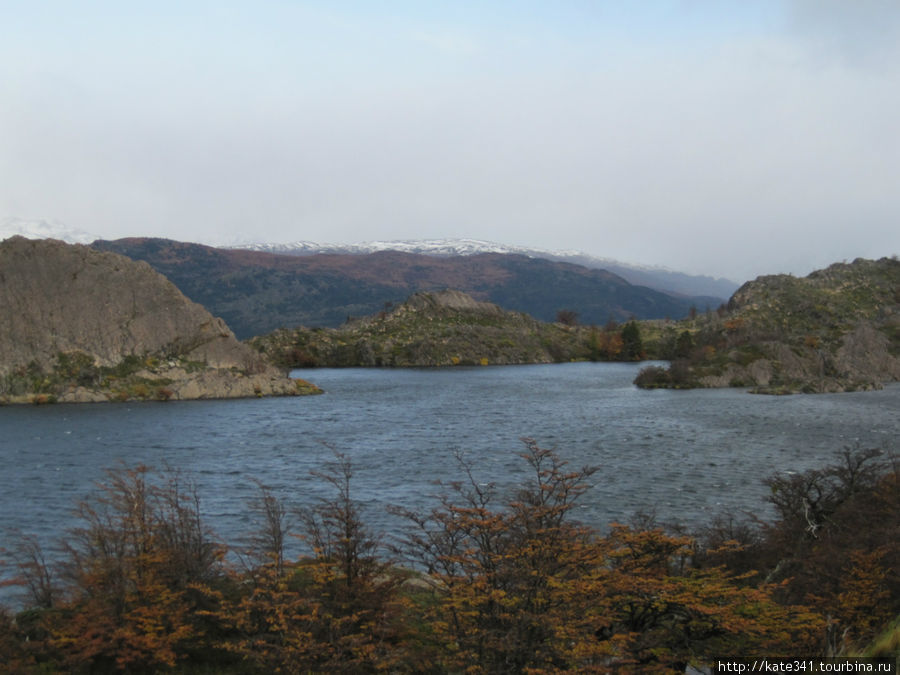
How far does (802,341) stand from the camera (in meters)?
90.5

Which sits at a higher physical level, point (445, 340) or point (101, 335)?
point (101, 335)

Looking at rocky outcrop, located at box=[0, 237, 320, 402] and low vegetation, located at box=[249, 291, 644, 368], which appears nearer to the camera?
rocky outcrop, located at box=[0, 237, 320, 402]

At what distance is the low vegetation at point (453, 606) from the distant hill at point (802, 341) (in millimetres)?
69263

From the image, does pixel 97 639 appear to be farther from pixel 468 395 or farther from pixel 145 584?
pixel 468 395

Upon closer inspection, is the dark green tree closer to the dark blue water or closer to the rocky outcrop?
the dark blue water

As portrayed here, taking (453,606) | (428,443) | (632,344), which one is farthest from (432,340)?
(453,606)

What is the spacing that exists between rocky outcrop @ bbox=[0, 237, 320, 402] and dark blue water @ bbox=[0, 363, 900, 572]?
4.55 meters

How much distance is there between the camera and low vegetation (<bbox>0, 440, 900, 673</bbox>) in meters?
10.8

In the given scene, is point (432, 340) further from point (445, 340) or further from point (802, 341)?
point (802, 341)

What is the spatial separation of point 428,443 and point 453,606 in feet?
110

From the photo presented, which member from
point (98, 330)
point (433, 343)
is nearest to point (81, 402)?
point (98, 330)

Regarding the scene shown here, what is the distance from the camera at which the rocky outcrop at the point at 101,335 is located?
213 ft

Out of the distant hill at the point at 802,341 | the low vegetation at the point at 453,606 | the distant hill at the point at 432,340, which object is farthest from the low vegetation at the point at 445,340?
the low vegetation at the point at 453,606

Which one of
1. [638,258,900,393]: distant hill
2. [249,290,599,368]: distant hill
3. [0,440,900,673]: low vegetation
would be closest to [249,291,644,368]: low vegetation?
[249,290,599,368]: distant hill
